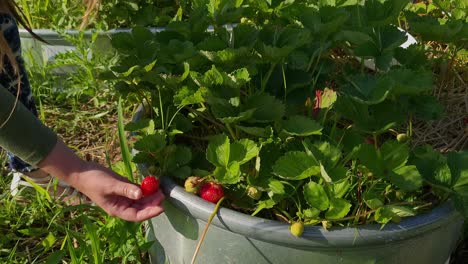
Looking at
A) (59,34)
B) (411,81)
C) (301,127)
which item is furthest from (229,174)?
(59,34)

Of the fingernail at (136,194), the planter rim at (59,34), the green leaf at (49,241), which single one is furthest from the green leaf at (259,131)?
the planter rim at (59,34)

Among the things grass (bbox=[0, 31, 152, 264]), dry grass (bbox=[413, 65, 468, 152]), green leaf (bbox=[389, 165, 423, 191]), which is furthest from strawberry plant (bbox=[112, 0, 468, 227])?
grass (bbox=[0, 31, 152, 264])

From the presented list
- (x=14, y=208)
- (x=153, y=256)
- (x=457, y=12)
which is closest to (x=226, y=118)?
(x=153, y=256)

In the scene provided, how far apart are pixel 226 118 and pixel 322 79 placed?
0.36 meters

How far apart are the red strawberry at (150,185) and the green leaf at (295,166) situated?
0.22 m

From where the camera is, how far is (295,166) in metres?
0.98

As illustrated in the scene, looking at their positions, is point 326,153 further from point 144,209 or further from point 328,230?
point 144,209

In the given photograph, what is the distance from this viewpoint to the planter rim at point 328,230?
0.95m

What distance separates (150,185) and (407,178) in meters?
0.45

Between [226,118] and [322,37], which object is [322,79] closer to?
[322,37]

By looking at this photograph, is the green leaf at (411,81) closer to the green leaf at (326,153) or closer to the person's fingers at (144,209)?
the green leaf at (326,153)

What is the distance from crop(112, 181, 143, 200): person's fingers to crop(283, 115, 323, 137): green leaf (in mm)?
295

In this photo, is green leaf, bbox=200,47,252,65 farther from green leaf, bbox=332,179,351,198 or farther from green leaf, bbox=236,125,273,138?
green leaf, bbox=332,179,351,198

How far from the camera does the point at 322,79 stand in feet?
4.23
